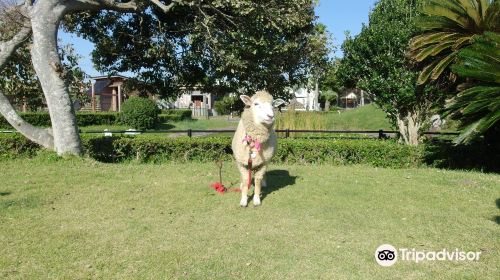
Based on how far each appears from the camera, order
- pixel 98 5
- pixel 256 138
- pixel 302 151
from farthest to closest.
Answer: pixel 302 151 < pixel 98 5 < pixel 256 138

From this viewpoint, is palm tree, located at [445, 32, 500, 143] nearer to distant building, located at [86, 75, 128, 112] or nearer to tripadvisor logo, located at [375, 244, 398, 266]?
tripadvisor logo, located at [375, 244, 398, 266]

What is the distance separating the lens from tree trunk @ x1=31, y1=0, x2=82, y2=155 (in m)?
9.62

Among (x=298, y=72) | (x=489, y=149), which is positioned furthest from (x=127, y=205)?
(x=489, y=149)

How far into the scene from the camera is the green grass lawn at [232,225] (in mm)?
4309

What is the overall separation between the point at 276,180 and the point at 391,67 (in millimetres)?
5175

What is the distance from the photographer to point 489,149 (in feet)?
35.3

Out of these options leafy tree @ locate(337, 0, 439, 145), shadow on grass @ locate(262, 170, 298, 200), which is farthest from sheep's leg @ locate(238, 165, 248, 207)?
leafy tree @ locate(337, 0, 439, 145)

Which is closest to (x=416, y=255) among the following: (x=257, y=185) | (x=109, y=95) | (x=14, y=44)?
(x=257, y=185)

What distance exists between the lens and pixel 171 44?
1181cm

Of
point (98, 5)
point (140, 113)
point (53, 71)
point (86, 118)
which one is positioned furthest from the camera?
point (86, 118)

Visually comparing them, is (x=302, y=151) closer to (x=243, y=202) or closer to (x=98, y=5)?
(x=243, y=202)

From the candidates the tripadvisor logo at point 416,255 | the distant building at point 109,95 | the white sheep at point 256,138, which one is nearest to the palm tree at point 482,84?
the white sheep at point 256,138

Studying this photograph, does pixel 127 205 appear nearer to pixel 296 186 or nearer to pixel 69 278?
pixel 69 278

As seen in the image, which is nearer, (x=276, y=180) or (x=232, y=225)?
(x=232, y=225)
